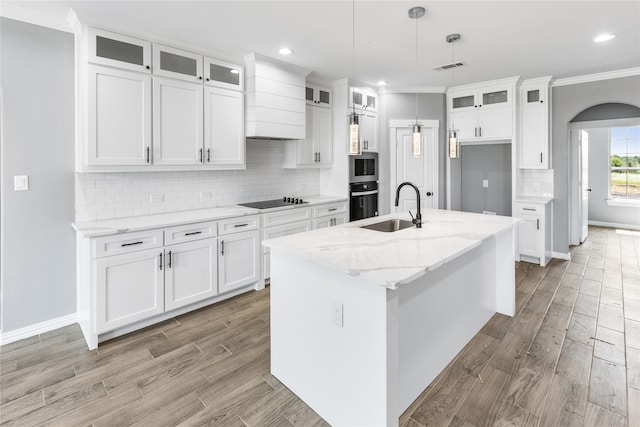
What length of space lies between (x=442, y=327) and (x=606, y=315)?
2.02m

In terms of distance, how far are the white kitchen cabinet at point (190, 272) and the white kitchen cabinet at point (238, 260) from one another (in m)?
0.08

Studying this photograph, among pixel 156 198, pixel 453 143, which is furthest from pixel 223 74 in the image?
pixel 453 143

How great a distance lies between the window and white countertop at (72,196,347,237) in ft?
24.2

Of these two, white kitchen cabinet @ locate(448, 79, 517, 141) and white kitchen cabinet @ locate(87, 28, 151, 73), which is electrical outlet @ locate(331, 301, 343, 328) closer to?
white kitchen cabinet @ locate(87, 28, 151, 73)

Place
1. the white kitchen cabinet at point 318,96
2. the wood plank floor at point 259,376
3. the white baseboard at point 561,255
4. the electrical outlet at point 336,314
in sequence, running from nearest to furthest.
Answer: the electrical outlet at point 336,314, the wood plank floor at point 259,376, the white kitchen cabinet at point 318,96, the white baseboard at point 561,255

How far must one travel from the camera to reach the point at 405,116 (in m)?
5.38

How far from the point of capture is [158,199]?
3.58m

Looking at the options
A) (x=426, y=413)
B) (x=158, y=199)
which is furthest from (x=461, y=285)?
(x=158, y=199)

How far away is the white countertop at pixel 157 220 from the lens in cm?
272

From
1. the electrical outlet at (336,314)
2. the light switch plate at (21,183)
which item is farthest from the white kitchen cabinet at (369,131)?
the light switch plate at (21,183)

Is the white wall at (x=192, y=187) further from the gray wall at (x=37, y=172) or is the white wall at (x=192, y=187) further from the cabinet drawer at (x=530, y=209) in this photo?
the cabinet drawer at (x=530, y=209)

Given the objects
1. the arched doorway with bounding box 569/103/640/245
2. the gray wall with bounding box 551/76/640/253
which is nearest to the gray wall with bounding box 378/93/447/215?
the gray wall with bounding box 551/76/640/253

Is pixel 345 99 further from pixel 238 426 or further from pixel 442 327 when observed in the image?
pixel 238 426

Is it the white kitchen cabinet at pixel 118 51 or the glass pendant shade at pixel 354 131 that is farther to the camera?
the white kitchen cabinet at pixel 118 51
